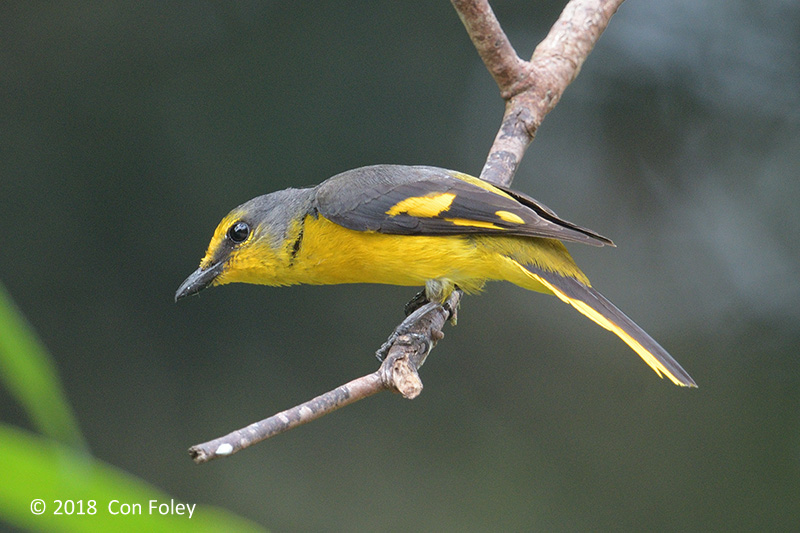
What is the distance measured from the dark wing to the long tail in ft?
0.58

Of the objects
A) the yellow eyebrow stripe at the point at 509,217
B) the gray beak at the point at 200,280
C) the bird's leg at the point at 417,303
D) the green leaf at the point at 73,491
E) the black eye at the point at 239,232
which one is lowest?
the green leaf at the point at 73,491

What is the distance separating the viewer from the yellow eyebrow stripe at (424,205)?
2924mm

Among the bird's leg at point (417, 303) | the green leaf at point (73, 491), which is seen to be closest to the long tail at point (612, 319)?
the bird's leg at point (417, 303)

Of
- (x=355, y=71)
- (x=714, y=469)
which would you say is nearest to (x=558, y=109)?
(x=355, y=71)

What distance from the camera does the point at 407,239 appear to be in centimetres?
296

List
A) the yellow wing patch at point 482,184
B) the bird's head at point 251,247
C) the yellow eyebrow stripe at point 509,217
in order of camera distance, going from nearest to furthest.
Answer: the yellow eyebrow stripe at point 509,217 < the yellow wing patch at point 482,184 < the bird's head at point 251,247

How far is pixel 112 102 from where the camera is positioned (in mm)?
4762

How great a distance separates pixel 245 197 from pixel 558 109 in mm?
2546

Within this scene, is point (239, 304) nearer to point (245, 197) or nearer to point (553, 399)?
point (245, 197)

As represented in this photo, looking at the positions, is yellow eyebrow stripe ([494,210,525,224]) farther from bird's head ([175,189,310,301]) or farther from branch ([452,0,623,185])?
bird's head ([175,189,310,301])

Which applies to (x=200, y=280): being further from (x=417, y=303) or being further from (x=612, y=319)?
(x=612, y=319)

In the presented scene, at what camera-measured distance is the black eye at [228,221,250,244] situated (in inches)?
129

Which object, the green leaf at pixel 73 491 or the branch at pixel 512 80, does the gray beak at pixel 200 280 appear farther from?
the green leaf at pixel 73 491

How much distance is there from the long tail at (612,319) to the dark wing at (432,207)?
18 cm
